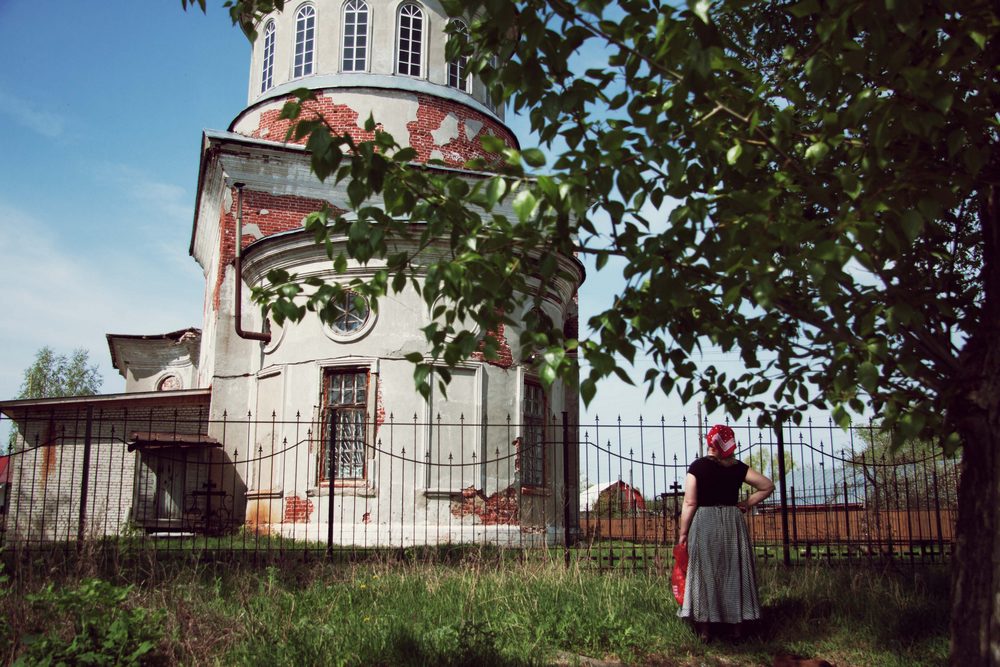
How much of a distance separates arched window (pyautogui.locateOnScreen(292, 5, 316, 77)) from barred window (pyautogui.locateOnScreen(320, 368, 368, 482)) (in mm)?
7655

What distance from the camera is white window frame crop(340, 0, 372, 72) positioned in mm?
18344

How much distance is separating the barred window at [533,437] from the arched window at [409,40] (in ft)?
25.3

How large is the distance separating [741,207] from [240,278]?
13185 millimetres

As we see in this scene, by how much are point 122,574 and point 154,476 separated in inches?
351

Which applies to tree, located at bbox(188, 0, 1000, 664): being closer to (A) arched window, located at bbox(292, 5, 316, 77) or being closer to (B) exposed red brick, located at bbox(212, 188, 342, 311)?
(B) exposed red brick, located at bbox(212, 188, 342, 311)

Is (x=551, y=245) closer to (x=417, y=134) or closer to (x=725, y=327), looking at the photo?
(x=725, y=327)

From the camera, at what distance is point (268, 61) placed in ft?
63.2

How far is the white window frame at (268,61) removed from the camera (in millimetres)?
19078

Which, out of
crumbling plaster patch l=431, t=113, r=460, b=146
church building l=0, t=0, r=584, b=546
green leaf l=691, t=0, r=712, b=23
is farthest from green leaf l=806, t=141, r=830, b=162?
crumbling plaster patch l=431, t=113, r=460, b=146

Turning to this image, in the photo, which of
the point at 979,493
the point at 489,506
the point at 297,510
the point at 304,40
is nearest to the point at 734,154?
the point at 979,493

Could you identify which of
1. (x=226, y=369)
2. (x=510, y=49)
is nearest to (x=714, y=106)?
(x=510, y=49)


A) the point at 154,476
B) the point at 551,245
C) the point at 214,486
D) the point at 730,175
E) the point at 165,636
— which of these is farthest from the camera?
the point at 154,476

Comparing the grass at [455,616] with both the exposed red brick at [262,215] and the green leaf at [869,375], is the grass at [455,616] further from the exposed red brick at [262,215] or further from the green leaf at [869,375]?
the exposed red brick at [262,215]

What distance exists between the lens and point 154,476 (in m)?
15.7
